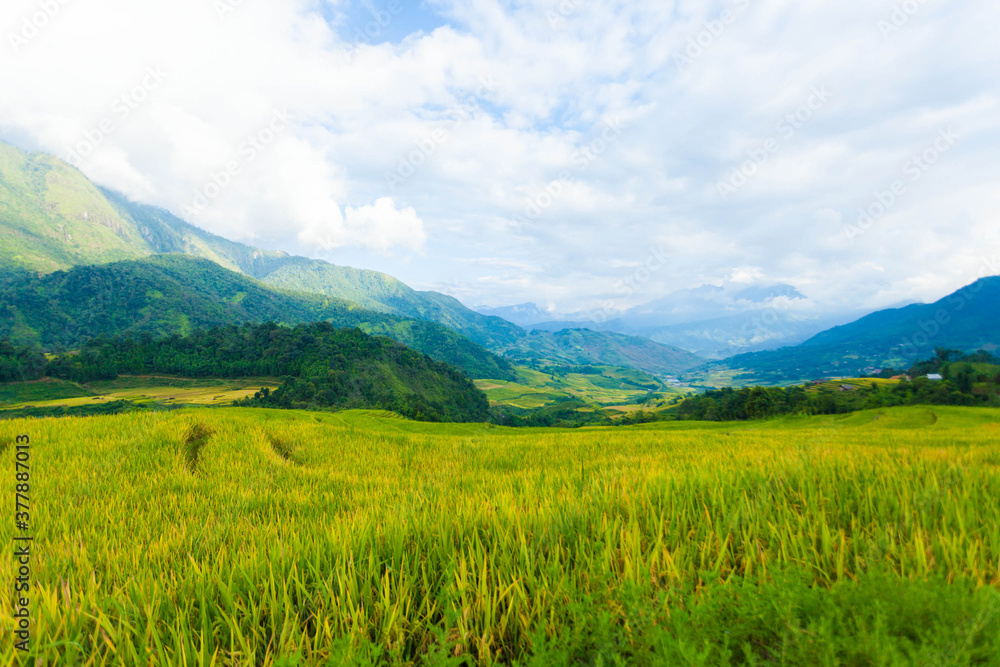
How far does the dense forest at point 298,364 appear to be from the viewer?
407 feet

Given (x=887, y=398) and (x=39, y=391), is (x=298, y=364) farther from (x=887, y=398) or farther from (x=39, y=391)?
(x=887, y=398)

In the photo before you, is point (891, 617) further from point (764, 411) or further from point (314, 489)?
point (764, 411)

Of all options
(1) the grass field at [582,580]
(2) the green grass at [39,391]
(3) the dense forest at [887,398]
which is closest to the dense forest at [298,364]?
(2) the green grass at [39,391]

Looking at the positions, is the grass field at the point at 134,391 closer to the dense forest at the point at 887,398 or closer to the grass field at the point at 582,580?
the dense forest at the point at 887,398

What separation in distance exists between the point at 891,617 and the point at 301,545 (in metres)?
2.61

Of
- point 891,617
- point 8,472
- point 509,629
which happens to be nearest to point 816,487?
point 891,617

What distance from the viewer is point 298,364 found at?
142m

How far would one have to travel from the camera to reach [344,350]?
147375 millimetres

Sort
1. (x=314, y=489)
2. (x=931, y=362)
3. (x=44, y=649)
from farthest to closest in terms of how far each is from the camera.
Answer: (x=931, y=362) < (x=314, y=489) < (x=44, y=649)

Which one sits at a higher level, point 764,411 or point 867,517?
point 867,517

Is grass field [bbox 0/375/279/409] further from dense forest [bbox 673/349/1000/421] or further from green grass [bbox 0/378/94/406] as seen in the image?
dense forest [bbox 673/349/1000/421]

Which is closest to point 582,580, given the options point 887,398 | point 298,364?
point 887,398

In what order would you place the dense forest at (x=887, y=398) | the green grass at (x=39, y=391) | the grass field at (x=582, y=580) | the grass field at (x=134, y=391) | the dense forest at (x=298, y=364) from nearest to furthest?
the grass field at (x=582, y=580) < the dense forest at (x=887, y=398) < the grass field at (x=134, y=391) < the green grass at (x=39, y=391) < the dense forest at (x=298, y=364)

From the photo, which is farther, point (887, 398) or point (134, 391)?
point (134, 391)
